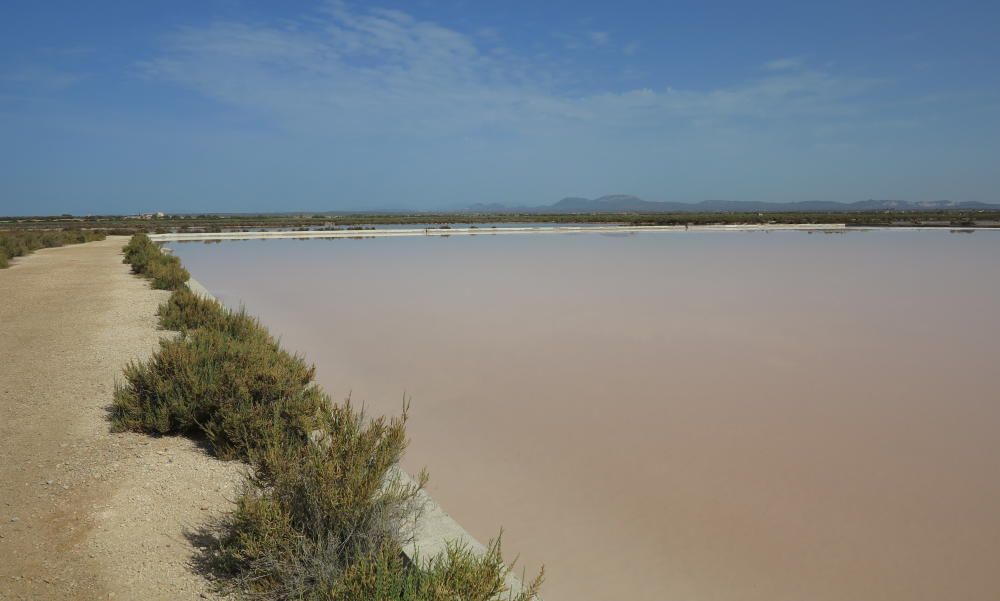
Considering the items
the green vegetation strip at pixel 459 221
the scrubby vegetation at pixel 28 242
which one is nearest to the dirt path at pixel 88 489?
the scrubby vegetation at pixel 28 242

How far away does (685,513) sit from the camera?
3.90 metres

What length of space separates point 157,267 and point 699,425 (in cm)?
1384

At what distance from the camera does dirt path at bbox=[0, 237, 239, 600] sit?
8.96 ft

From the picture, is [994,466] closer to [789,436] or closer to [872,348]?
[789,436]

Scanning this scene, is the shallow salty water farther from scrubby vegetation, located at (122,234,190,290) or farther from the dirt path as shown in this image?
the dirt path

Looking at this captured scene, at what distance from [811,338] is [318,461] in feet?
26.3

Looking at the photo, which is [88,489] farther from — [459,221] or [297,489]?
[459,221]

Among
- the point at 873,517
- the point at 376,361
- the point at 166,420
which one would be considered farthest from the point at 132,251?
the point at 873,517

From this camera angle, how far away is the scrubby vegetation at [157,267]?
12.6 metres

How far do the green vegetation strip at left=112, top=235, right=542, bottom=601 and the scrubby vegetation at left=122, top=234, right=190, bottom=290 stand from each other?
8.34 metres

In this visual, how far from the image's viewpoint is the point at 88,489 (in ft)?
11.7

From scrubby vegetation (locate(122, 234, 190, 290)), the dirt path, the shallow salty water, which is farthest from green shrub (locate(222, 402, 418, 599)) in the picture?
scrubby vegetation (locate(122, 234, 190, 290))

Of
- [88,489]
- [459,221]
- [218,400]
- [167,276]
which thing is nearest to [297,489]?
[88,489]

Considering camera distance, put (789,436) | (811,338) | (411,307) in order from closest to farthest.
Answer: (789,436) < (811,338) < (411,307)
